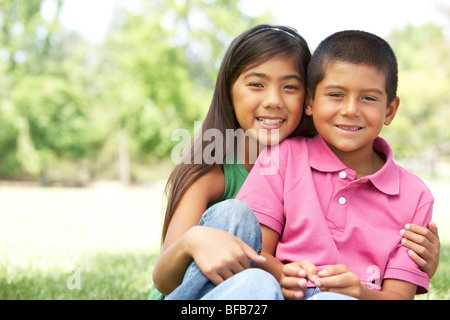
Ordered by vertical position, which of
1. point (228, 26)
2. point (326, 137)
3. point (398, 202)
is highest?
point (228, 26)

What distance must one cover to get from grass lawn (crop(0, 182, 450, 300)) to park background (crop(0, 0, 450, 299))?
117 mm

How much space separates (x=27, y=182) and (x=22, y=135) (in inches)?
113

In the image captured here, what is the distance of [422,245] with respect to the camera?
5.62ft

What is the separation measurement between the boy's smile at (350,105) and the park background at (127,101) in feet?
18.7

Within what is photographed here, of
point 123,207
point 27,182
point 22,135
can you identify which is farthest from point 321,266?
point 27,182

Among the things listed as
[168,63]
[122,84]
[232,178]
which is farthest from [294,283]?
[122,84]

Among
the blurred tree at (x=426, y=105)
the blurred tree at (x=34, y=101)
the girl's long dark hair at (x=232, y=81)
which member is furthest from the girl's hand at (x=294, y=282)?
the blurred tree at (x=426, y=105)

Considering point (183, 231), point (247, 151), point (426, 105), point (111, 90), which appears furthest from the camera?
point (426, 105)

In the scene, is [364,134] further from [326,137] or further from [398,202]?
[398,202]

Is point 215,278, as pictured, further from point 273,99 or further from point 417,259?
point 273,99

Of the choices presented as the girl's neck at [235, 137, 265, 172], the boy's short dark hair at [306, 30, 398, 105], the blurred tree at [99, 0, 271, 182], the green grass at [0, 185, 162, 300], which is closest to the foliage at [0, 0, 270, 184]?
the blurred tree at [99, 0, 271, 182]

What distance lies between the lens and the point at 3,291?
296 centimetres

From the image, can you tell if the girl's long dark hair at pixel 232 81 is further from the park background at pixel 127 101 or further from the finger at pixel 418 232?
the park background at pixel 127 101

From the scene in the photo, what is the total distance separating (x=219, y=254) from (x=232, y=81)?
3.62ft
